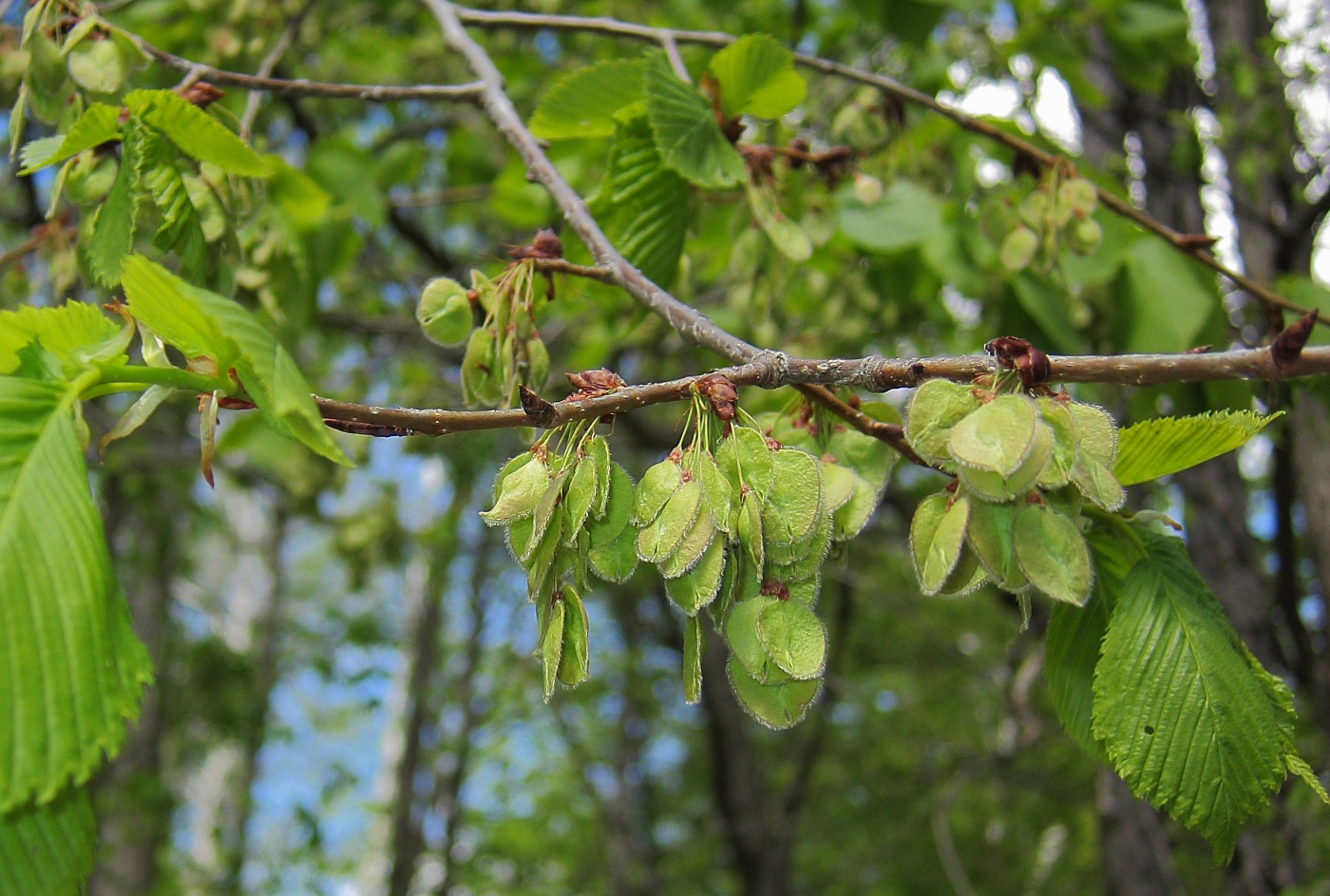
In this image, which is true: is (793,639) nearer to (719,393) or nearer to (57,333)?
(719,393)

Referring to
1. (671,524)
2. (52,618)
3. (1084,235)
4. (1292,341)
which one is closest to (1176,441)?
(1292,341)

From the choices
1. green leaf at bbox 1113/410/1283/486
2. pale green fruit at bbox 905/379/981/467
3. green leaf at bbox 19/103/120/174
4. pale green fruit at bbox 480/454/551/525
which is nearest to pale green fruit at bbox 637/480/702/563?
pale green fruit at bbox 480/454/551/525

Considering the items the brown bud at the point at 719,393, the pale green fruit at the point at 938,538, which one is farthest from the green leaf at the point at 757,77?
the pale green fruit at the point at 938,538

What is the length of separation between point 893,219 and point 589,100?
1.01 metres

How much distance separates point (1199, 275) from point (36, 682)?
2218 millimetres

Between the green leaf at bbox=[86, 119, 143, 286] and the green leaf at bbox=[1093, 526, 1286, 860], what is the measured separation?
1328 millimetres

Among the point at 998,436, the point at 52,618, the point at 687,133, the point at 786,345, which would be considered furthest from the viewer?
the point at 786,345

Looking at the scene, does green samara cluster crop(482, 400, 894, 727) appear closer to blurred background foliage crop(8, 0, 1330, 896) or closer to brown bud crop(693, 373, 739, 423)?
brown bud crop(693, 373, 739, 423)

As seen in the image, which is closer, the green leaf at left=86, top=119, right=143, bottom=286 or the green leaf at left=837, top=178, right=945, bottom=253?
the green leaf at left=86, top=119, right=143, bottom=286

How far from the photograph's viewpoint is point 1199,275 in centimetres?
215

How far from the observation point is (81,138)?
1.31 meters

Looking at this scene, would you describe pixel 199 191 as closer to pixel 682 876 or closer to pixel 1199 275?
pixel 1199 275

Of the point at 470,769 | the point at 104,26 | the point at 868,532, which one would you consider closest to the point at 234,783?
the point at 470,769

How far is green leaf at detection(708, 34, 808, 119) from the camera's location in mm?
1619
